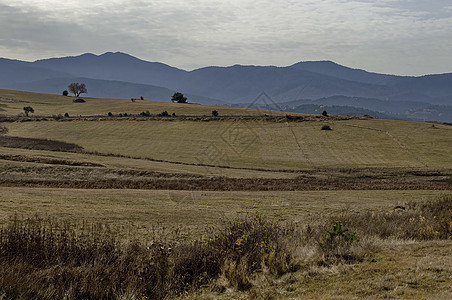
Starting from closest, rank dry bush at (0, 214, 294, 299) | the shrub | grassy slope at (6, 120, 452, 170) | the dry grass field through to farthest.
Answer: dry bush at (0, 214, 294, 299) → the dry grass field → the shrub → grassy slope at (6, 120, 452, 170)

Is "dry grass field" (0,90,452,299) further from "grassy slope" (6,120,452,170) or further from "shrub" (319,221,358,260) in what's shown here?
"grassy slope" (6,120,452,170)

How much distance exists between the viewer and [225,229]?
42.0 feet

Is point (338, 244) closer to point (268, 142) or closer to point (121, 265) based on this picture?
point (121, 265)

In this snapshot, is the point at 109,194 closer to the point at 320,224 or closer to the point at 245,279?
the point at 320,224

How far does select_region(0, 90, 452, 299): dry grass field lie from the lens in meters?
9.80

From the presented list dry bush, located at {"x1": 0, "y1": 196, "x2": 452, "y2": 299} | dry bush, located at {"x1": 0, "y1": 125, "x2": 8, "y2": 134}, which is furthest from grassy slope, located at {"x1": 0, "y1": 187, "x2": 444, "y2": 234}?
dry bush, located at {"x1": 0, "y1": 125, "x2": 8, "y2": 134}

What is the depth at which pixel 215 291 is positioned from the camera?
10102mm

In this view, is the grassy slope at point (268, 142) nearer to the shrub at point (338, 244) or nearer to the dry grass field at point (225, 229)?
the dry grass field at point (225, 229)

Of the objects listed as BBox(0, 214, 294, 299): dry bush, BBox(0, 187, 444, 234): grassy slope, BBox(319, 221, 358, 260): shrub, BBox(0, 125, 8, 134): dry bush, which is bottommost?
BBox(0, 187, 444, 234): grassy slope

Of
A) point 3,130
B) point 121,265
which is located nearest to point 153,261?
point 121,265

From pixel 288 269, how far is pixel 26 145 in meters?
54.7

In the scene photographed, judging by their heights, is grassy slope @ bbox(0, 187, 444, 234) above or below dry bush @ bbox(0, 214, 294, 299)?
below

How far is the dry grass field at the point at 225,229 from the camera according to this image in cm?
980

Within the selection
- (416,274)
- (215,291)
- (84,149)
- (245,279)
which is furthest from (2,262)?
(84,149)
